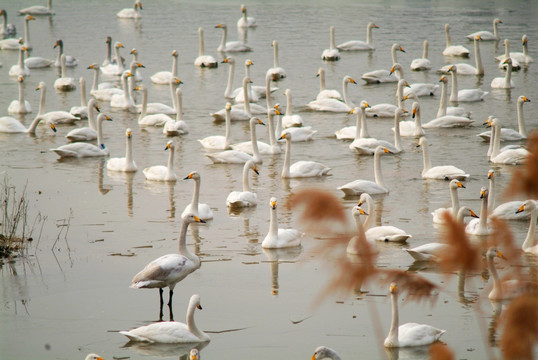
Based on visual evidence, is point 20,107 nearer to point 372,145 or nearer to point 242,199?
point 372,145

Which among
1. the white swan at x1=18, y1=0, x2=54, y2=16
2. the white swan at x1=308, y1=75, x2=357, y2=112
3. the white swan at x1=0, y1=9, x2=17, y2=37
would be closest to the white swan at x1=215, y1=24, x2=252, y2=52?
the white swan at x1=0, y1=9, x2=17, y2=37

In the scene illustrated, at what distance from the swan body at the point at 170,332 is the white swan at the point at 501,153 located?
9995 mm

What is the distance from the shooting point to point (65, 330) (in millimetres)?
9672

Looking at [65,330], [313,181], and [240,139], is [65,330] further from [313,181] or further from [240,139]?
[240,139]

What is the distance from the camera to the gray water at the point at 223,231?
9.42 meters

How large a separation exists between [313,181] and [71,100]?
37.6 feet

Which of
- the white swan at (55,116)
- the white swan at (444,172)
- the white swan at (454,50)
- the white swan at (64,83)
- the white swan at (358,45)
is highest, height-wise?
the white swan at (358,45)

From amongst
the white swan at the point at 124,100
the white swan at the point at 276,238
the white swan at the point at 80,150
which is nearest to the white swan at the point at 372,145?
the white swan at the point at 80,150

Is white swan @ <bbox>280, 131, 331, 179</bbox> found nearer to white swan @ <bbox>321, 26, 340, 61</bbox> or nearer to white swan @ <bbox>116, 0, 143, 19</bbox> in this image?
white swan @ <bbox>321, 26, 340, 61</bbox>

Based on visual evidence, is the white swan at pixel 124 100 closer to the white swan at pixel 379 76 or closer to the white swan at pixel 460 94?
the white swan at pixel 379 76

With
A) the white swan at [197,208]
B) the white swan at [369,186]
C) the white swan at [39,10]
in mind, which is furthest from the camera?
the white swan at [39,10]

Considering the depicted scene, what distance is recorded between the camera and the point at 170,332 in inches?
360

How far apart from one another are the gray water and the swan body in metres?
0.13

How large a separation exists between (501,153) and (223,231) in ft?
22.3
